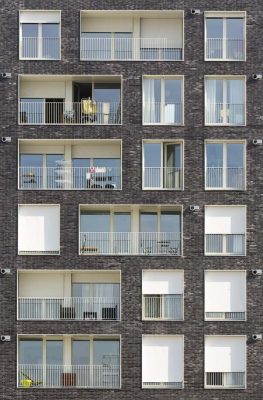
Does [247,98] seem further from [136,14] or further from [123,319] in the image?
[123,319]

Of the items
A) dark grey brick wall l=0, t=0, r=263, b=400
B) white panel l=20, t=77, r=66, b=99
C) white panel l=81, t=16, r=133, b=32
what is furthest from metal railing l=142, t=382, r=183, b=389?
white panel l=81, t=16, r=133, b=32

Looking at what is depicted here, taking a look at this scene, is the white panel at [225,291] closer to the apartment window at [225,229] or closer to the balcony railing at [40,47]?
the apartment window at [225,229]

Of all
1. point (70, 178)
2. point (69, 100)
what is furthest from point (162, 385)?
point (69, 100)

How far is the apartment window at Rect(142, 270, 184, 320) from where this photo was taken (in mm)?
39750

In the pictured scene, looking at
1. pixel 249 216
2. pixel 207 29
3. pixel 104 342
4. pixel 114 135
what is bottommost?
pixel 104 342

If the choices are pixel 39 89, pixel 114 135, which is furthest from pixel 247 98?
pixel 39 89

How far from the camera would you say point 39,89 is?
4144 centimetres

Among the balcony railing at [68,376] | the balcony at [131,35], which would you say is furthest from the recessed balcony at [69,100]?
the balcony railing at [68,376]

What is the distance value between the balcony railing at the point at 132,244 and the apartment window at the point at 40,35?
7341 millimetres

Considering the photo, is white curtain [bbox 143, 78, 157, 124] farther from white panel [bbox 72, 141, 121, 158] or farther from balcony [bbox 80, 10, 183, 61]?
white panel [bbox 72, 141, 121, 158]

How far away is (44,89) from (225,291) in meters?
10.8

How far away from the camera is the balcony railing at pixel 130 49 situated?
40.9m

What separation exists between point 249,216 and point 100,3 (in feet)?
33.7

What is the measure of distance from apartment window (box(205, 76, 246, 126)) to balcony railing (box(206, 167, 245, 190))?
1843mm
